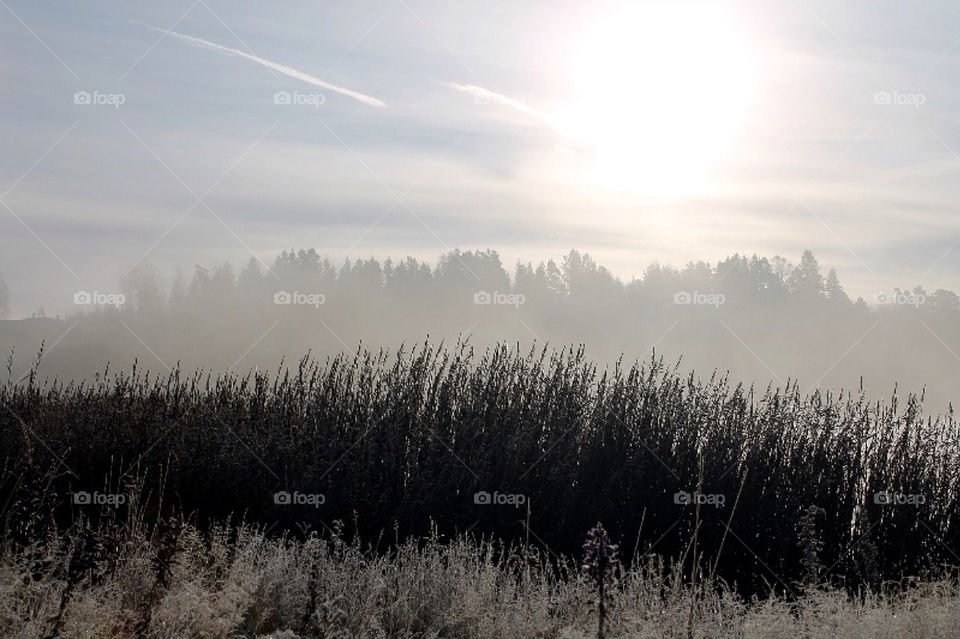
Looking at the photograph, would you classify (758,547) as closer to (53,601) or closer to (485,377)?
(485,377)

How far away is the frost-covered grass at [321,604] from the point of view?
17.8 ft

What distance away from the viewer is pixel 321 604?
5793mm

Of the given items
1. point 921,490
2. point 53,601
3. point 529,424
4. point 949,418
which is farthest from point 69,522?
point 949,418

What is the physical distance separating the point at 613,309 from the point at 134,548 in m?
90.1

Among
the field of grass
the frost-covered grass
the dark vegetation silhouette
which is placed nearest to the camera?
the frost-covered grass

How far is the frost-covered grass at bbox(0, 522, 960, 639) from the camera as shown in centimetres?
541

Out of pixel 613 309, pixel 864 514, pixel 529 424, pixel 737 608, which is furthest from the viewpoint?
pixel 613 309

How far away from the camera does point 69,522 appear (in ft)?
27.5

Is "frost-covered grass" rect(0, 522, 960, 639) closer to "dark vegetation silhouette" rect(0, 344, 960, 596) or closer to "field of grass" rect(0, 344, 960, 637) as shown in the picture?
"field of grass" rect(0, 344, 960, 637)

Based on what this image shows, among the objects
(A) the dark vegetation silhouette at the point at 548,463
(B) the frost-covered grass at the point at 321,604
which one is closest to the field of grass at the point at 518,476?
(A) the dark vegetation silhouette at the point at 548,463

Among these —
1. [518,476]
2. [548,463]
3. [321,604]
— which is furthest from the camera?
[548,463]

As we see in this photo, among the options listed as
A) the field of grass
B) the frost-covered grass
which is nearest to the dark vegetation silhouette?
the field of grass

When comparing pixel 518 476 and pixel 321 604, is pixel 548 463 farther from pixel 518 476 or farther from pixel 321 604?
pixel 321 604

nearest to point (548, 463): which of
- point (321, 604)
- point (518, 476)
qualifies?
point (518, 476)
